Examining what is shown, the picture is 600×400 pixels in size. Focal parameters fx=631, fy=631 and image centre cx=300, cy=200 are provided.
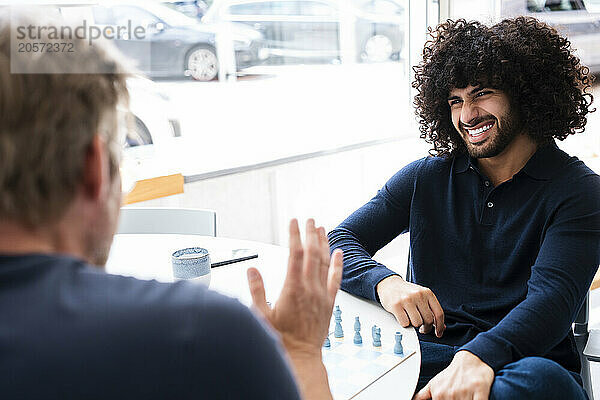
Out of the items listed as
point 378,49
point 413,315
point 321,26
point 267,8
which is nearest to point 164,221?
point 413,315

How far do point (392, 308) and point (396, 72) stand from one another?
117 inches

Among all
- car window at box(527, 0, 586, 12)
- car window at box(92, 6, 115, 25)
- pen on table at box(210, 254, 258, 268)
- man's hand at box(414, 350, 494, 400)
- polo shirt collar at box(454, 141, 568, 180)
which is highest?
car window at box(527, 0, 586, 12)

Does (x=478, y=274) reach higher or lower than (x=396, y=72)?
lower

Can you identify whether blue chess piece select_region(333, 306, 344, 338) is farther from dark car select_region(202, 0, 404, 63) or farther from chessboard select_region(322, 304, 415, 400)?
dark car select_region(202, 0, 404, 63)

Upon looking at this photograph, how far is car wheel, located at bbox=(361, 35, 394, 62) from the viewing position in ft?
12.4

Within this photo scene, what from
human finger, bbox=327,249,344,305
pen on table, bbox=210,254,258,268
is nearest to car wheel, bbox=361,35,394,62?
pen on table, bbox=210,254,258,268

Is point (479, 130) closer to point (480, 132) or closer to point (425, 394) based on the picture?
point (480, 132)

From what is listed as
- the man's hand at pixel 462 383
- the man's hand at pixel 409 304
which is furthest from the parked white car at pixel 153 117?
the man's hand at pixel 462 383

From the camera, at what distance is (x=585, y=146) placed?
13.0ft

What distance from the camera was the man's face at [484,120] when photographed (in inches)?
66.3

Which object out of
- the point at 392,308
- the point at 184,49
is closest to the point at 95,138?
the point at 392,308

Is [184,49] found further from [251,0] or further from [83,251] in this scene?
[83,251]

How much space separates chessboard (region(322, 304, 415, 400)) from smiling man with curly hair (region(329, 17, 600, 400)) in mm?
120

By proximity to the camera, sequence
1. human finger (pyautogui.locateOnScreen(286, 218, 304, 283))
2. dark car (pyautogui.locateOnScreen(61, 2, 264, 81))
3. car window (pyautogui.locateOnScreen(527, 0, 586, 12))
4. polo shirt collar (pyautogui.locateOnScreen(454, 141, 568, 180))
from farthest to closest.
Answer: car window (pyautogui.locateOnScreen(527, 0, 586, 12)), dark car (pyautogui.locateOnScreen(61, 2, 264, 81)), polo shirt collar (pyautogui.locateOnScreen(454, 141, 568, 180)), human finger (pyautogui.locateOnScreen(286, 218, 304, 283))
